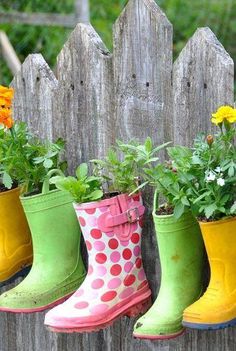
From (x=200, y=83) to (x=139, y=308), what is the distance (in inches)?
25.4

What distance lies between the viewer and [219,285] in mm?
2266

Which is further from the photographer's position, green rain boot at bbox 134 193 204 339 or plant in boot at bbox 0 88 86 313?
plant in boot at bbox 0 88 86 313

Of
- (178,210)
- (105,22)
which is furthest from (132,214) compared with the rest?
(105,22)

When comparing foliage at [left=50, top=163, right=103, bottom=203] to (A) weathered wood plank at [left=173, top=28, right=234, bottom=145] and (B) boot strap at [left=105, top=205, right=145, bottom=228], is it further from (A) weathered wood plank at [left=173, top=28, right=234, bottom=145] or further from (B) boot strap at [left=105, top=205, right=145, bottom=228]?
(A) weathered wood plank at [left=173, top=28, right=234, bottom=145]

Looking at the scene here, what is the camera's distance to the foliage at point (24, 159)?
269cm

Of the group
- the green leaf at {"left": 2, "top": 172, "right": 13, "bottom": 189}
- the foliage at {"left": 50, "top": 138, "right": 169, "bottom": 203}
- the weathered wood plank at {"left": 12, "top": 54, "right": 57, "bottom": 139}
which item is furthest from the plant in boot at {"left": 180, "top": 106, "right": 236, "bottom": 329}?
the weathered wood plank at {"left": 12, "top": 54, "right": 57, "bottom": 139}

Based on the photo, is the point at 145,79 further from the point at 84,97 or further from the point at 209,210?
the point at 209,210

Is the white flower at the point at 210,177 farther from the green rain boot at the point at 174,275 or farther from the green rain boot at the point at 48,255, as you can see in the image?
the green rain boot at the point at 48,255

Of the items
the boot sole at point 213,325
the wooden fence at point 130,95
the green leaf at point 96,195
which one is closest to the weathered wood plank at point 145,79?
the wooden fence at point 130,95

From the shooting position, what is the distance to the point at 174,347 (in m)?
2.69

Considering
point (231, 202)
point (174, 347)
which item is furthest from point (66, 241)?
point (231, 202)

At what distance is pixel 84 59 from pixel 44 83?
0.21 metres

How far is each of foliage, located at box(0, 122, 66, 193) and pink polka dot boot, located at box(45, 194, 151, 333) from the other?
275 mm

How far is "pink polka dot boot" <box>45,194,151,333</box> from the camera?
246 centimetres
